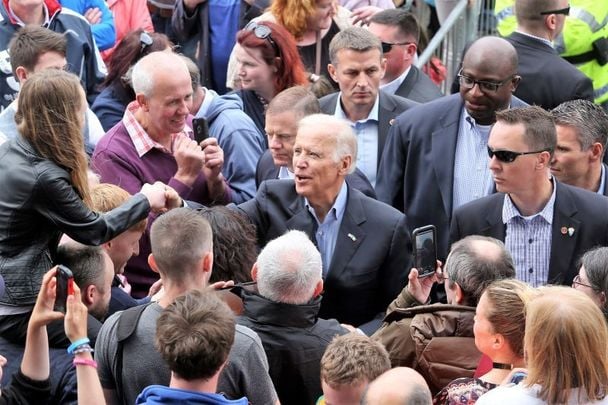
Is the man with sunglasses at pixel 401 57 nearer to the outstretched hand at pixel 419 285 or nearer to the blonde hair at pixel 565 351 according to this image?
the outstretched hand at pixel 419 285

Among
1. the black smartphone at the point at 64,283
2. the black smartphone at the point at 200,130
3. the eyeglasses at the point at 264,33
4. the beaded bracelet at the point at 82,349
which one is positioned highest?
the eyeglasses at the point at 264,33

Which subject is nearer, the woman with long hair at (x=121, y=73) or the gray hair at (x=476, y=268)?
the gray hair at (x=476, y=268)

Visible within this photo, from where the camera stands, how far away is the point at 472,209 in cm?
668

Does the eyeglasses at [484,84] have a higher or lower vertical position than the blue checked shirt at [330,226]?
higher

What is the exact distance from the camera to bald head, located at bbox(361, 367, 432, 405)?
4098mm

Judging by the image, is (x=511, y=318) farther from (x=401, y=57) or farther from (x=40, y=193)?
(x=401, y=57)

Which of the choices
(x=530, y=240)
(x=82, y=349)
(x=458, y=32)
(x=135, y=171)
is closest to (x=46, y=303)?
(x=82, y=349)

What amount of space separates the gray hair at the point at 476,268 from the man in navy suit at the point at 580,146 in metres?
1.77

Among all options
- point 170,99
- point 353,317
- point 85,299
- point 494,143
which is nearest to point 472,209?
point 494,143

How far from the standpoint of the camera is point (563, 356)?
4.36 metres

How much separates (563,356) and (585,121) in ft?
9.97

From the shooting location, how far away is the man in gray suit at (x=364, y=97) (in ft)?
25.9

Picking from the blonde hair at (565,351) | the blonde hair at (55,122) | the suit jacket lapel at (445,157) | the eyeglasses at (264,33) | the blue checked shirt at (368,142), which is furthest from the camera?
the eyeglasses at (264,33)

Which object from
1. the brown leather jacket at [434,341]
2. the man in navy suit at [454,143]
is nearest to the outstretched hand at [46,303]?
the brown leather jacket at [434,341]
